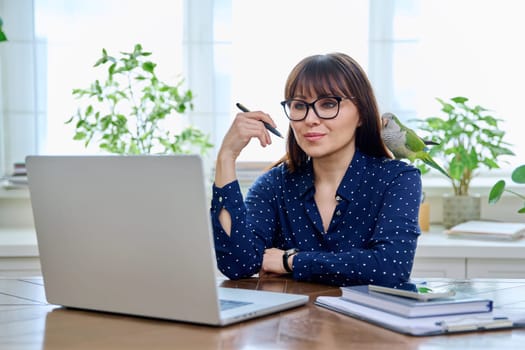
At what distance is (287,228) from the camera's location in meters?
2.18

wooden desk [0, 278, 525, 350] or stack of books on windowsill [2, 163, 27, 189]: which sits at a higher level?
wooden desk [0, 278, 525, 350]

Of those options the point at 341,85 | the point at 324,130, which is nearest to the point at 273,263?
the point at 324,130

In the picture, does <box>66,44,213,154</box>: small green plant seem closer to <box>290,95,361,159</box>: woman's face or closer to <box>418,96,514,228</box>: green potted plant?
<box>418,96,514,228</box>: green potted plant

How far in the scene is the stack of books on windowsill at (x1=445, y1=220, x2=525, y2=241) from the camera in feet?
9.73

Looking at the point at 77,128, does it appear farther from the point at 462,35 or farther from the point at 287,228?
the point at 462,35

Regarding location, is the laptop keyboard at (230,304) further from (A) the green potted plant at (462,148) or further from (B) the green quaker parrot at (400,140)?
(A) the green potted plant at (462,148)

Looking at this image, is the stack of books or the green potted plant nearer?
→ the stack of books

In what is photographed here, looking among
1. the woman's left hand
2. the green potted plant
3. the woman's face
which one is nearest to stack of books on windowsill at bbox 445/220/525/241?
the green potted plant

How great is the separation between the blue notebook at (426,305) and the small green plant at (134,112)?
1.92m

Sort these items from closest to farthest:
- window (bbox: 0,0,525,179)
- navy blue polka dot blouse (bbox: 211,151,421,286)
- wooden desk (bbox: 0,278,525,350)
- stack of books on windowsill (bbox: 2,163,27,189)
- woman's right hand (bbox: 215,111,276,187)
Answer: wooden desk (bbox: 0,278,525,350)
navy blue polka dot blouse (bbox: 211,151,421,286)
woman's right hand (bbox: 215,111,276,187)
stack of books on windowsill (bbox: 2,163,27,189)
window (bbox: 0,0,525,179)

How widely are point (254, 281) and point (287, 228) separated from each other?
0.33m

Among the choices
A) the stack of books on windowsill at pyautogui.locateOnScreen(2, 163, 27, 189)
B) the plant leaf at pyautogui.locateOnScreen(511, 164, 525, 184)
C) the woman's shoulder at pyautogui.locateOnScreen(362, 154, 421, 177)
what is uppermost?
the woman's shoulder at pyautogui.locateOnScreen(362, 154, 421, 177)

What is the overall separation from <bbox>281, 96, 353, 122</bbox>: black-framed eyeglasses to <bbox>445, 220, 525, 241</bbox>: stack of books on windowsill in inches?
45.3

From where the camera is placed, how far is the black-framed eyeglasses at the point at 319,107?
205cm
